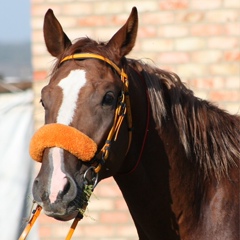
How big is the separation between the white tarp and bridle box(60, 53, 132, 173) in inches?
67.8

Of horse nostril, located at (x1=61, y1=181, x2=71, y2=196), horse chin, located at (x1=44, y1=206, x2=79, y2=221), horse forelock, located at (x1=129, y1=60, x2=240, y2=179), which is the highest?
horse forelock, located at (x1=129, y1=60, x2=240, y2=179)

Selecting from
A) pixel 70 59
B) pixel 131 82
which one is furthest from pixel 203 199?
pixel 70 59

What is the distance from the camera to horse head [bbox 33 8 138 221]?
314cm

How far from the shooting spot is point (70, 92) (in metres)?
3.26

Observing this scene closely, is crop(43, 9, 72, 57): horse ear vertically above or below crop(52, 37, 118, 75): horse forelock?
above

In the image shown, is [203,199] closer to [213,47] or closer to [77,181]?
[77,181]

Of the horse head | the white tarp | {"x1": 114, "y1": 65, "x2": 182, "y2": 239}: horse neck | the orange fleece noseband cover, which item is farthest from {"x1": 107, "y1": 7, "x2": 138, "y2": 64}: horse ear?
the white tarp

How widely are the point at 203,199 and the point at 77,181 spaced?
714 mm

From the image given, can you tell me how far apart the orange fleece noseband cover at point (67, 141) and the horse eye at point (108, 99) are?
0.18 meters

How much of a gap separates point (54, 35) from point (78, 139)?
24.6 inches

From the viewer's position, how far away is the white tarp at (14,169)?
5.01m

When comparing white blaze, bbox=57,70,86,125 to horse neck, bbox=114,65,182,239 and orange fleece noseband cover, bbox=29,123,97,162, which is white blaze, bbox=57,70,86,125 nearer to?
orange fleece noseband cover, bbox=29,123,97,162

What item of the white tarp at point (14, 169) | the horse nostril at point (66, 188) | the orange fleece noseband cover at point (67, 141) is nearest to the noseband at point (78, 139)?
the orange fleece noseband cover at point (67, 141)

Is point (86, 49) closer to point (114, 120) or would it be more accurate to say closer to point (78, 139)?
point (114, 120)
